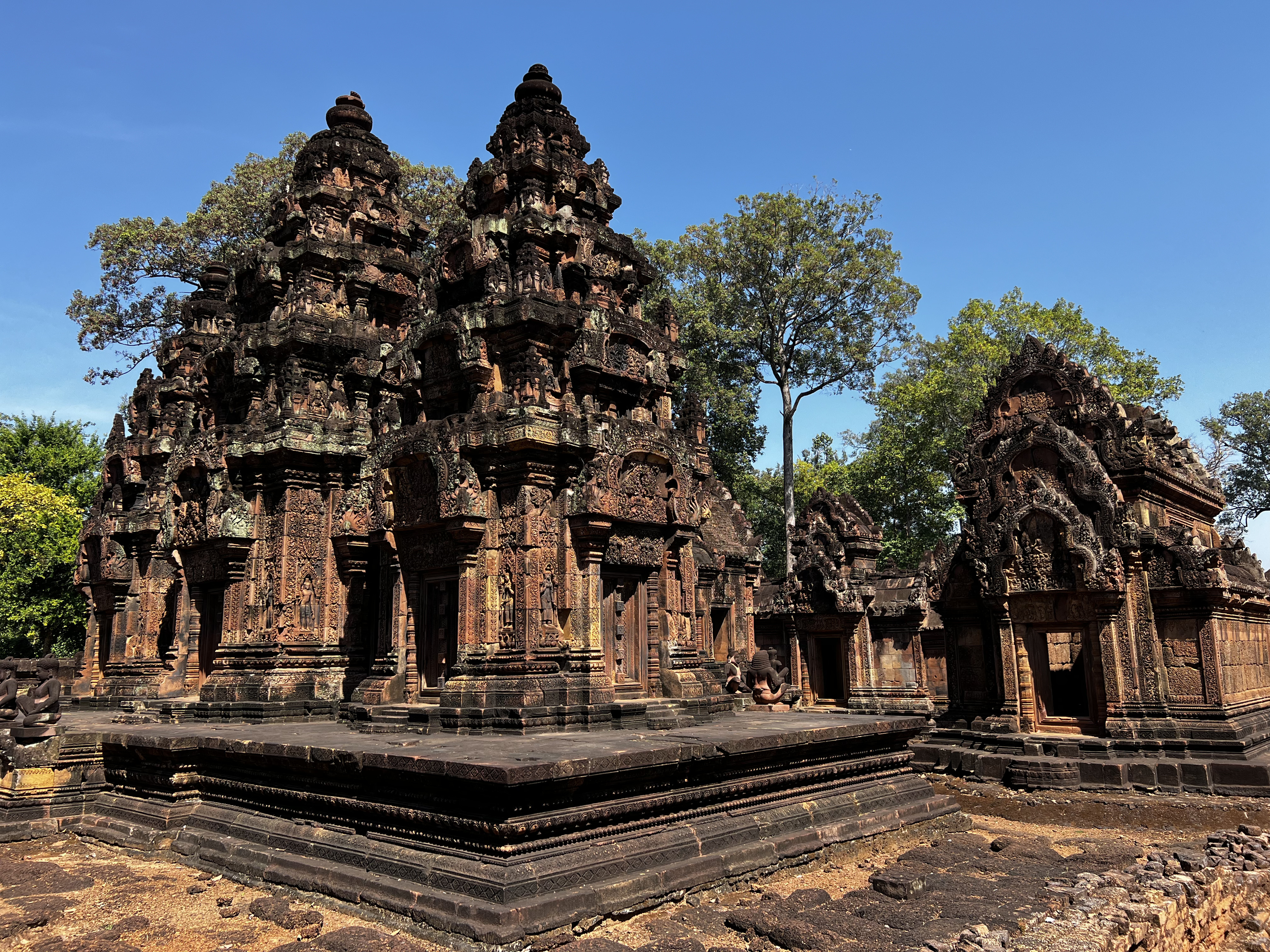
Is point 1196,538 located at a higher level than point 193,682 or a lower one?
higher

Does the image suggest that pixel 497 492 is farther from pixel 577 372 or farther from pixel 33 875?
pixel 33 875

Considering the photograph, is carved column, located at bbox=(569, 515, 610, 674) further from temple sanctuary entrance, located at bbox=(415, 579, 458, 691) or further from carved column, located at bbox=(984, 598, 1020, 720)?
carved column, located at bbox=(984, 598, 1020, 720)

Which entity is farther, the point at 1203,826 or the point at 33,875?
the point at 1203,826

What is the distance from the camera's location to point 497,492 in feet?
32.8

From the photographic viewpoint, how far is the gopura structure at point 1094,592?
12.4 metres

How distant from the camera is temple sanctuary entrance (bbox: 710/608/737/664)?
1992 cm

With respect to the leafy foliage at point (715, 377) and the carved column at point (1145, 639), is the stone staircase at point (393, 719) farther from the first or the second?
the leafy foliage at point (715, 377)

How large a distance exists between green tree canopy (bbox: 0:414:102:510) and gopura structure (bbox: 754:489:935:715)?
68.7 ft

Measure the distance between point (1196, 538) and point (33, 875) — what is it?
1466 cm

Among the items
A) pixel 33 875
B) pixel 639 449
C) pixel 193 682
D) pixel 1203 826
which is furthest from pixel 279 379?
pixel 1203 826

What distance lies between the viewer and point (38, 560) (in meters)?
24.5

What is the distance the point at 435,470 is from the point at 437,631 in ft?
6.51

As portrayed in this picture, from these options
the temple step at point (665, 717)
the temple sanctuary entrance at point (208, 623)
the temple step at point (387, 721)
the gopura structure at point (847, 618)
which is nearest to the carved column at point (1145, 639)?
the gopura structure at point (847, 618)

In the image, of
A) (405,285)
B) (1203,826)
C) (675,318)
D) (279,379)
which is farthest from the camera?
(405,285)
